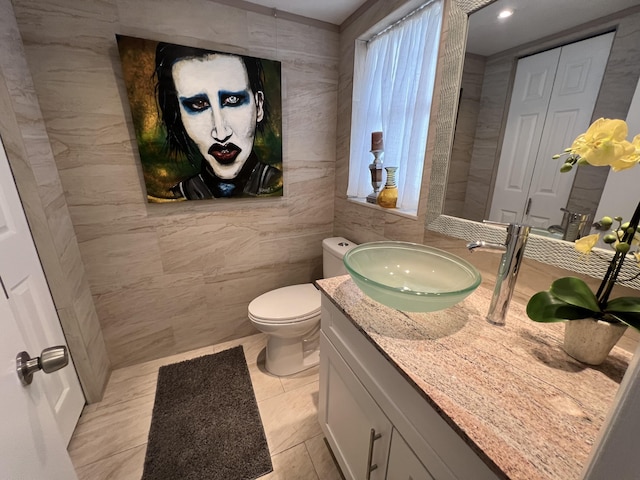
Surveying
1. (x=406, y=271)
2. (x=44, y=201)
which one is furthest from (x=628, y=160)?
(x=44, y=201)

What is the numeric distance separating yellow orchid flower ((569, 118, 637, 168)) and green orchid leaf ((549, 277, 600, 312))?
0.30 metres

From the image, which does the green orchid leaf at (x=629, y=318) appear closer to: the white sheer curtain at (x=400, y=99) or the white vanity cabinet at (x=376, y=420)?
the white vanity cabinet at (x=376, y=420)

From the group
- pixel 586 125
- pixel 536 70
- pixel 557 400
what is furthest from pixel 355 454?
pixel 536 70

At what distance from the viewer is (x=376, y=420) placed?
0.76m

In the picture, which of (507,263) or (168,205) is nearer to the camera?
(507,263)

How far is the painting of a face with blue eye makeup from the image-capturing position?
4.39ft

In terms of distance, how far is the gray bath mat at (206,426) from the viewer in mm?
1142

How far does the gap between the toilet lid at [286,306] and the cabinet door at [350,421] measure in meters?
0.42

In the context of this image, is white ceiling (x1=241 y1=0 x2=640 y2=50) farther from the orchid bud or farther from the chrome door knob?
the chrome door knob

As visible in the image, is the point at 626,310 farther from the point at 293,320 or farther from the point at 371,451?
the point at 293,320

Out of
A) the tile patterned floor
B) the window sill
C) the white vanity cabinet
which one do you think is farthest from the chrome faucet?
the tile patterned floor

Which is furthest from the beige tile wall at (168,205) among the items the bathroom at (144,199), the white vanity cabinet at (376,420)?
the white vanity cabinet at (376,420)

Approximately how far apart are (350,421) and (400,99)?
1.51m

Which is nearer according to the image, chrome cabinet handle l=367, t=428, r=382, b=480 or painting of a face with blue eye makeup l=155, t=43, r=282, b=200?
chrome cabinet handle l=367, t=428, r=382, b=480
